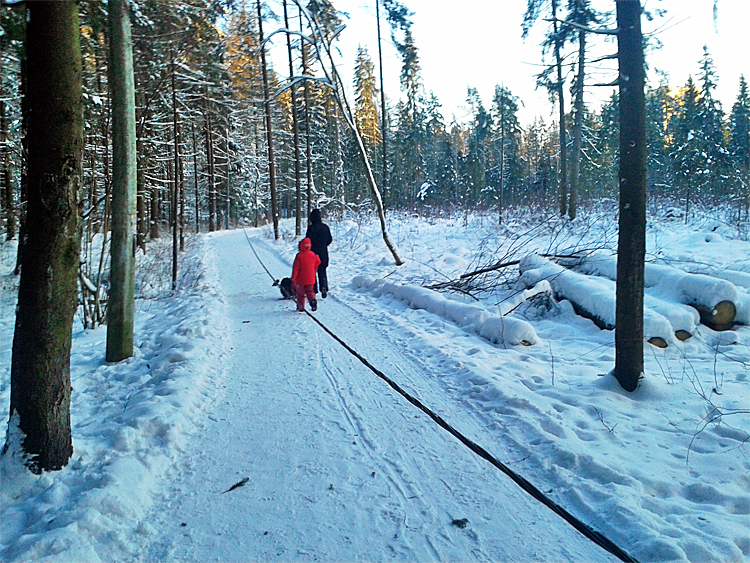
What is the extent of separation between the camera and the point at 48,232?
10.5 feet

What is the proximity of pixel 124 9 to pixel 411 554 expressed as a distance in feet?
23.0

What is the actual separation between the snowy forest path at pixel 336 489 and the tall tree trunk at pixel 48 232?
1089 millimetres

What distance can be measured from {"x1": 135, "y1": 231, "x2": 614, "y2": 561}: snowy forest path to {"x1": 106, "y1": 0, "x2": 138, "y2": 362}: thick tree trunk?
6.73ft

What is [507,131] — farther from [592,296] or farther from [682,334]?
[682,334]

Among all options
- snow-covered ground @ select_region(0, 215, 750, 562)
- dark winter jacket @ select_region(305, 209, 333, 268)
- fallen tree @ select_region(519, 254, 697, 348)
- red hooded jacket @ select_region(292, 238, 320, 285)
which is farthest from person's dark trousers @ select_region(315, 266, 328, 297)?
fallen tree @ select_region(519, 254, 697, 348)

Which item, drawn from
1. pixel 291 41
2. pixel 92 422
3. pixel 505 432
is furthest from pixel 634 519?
pixel 291 41

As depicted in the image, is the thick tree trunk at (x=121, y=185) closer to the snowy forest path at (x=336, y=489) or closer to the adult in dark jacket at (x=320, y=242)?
the snowy forest path at (x=336, y=489)

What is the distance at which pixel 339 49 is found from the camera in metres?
13.4

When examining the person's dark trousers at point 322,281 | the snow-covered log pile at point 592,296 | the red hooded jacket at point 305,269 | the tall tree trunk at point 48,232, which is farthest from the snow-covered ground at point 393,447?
the person's dark trousers at point 322,281

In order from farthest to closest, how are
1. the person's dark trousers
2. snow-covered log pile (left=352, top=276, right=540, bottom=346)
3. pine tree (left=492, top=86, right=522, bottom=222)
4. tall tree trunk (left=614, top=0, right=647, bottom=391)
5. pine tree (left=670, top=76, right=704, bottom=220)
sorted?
pine tree (left=492, top=86, right=522, bottom=222), pine tree (left=670, top=76, right=704, bottom=220), the person's dark trousers, snow-covered log pile (left=352, top=276, right=540, bottom=346), tall tree trunk (left=614, top=0, right=647, bottom=391)

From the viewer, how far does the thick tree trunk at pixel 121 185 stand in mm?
5910

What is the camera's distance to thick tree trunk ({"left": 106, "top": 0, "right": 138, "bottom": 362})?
591 cm

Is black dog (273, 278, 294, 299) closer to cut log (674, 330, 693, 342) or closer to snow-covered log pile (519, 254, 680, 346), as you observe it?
snow-covered log pile (519, 254, 680, 346)

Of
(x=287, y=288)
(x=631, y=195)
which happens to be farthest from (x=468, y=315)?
(x=287, y=288)
